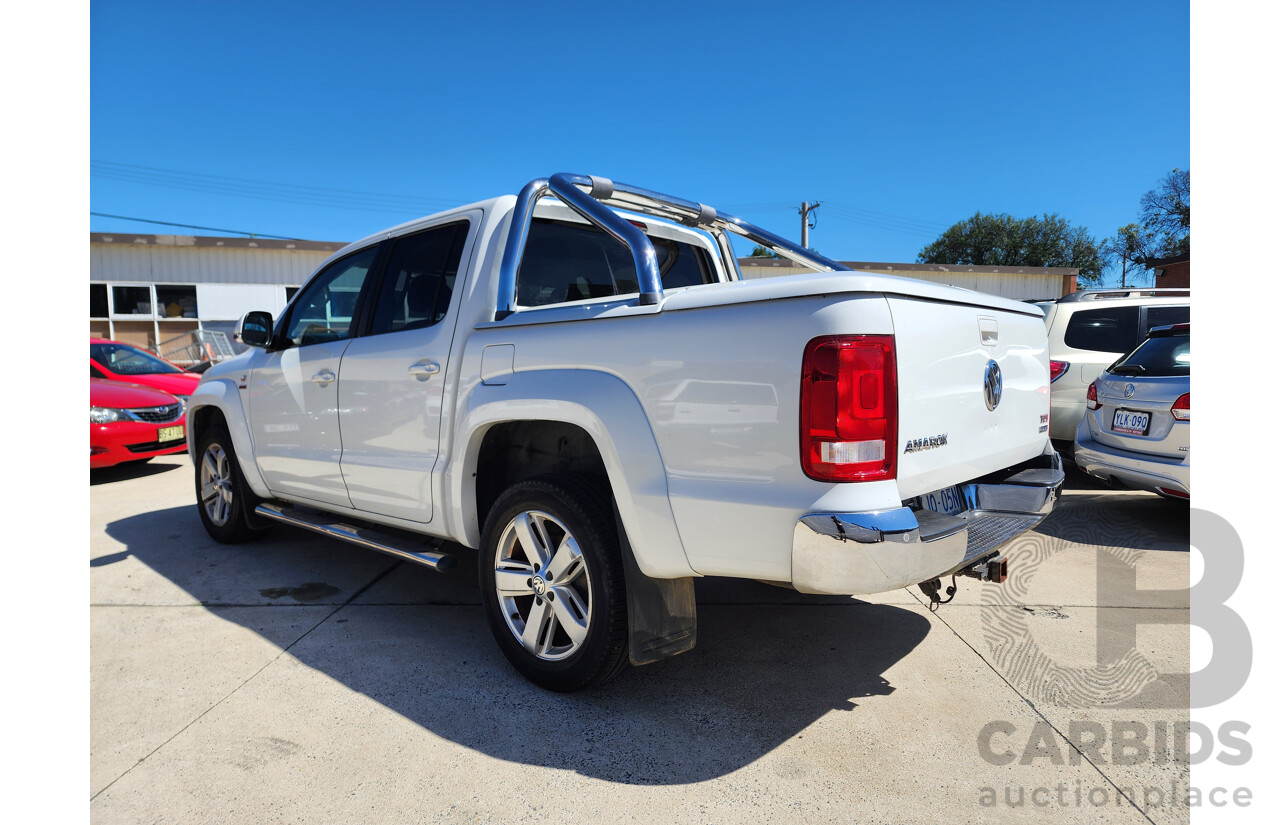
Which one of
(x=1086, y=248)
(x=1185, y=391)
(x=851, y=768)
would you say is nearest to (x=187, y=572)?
(x=851, y=768)

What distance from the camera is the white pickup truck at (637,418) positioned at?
2.11 metres

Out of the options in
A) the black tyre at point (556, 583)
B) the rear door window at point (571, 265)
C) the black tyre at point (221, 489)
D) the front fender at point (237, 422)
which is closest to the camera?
the black tyre at point (556, 583)

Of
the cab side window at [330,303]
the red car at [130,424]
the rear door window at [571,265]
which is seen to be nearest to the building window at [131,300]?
the red car at [130,424]

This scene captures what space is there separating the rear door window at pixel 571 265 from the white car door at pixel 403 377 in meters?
0.30

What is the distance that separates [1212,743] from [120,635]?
15.5 ft

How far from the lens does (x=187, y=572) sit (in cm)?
461

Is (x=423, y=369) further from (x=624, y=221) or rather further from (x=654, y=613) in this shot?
(x=654, y=613)

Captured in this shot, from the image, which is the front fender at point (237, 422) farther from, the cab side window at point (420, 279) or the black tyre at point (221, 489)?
the cab side window at point (420, 279)

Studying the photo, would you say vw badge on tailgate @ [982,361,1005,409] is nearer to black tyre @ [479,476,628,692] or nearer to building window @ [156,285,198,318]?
black tyre @ [479,476,628,692]

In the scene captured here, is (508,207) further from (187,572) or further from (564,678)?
(187,572)

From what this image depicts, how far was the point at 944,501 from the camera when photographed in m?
2.51

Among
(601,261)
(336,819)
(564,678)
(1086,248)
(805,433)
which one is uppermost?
(1086,248)

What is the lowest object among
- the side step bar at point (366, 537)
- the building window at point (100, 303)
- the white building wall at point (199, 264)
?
the side step bar at point (366, 537)

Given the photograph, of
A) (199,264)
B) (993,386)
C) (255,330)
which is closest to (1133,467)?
(993,386)
